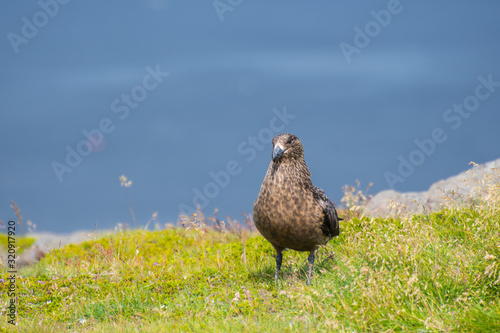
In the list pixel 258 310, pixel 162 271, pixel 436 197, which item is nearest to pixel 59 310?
pixel 162 271

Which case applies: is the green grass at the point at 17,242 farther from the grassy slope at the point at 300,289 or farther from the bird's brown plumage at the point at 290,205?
the bird's brown plumage at the point at 290,205

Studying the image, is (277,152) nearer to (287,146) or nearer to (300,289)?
(287,146)

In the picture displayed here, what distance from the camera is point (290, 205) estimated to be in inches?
286

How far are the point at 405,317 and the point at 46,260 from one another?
9.07m

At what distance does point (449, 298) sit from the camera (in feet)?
17.9

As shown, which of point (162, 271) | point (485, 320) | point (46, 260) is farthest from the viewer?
point (46, 260)

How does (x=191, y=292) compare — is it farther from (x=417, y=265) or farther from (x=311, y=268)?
(x=417, y=265)

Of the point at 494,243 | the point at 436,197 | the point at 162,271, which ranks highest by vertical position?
the point at 436,197

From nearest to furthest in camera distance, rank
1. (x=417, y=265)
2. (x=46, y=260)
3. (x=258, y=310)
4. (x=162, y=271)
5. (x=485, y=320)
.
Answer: (x=485, y=320)
(x=417, y=265)
(x=258, y=310)
(x=162, y=271)
(x=46, y=260)

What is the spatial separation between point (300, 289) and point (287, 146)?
216 cm

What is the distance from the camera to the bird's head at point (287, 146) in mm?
7375

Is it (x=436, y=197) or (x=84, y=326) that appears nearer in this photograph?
(x=84, y=326)

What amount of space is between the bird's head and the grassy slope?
154 cm

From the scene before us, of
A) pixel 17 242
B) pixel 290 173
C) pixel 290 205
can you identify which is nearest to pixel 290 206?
pixel 290 205
